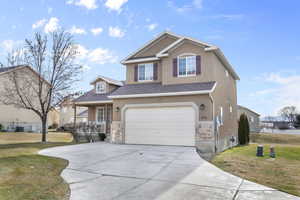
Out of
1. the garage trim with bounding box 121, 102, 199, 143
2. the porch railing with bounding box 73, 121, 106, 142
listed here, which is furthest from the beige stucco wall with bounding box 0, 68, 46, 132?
the garage trim with bounding box 121, 102, 199, 143

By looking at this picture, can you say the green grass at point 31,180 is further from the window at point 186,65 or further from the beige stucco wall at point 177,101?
the window at point 186,65

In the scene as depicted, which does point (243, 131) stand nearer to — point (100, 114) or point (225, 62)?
point (225, 62)

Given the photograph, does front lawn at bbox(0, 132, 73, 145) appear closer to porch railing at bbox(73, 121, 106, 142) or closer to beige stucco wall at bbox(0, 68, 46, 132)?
porch railing at bbox(73, 121, 106, 142)

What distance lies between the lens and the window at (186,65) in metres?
14.1

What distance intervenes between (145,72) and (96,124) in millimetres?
6516

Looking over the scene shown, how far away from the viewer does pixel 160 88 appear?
1439 cm

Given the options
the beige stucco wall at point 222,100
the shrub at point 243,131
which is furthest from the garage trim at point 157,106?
the shrub at point 243,131

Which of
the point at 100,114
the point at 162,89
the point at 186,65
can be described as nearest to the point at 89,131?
the point at 100,114

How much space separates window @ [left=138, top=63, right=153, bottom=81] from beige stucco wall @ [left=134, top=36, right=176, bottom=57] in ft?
3.22

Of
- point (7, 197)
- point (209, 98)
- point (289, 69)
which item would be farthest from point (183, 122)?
point (289, 69)

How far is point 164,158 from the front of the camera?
9.10m

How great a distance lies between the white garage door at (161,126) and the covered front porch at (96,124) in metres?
3.75

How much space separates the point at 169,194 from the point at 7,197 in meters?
3.45

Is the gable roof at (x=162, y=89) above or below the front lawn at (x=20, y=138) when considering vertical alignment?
above
